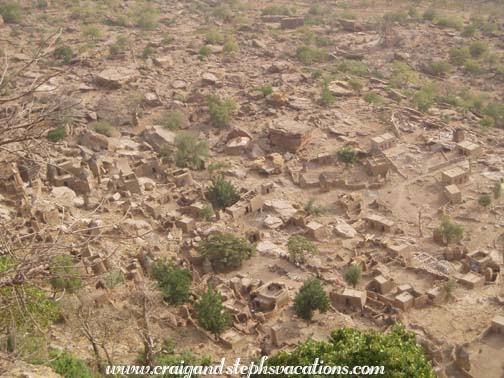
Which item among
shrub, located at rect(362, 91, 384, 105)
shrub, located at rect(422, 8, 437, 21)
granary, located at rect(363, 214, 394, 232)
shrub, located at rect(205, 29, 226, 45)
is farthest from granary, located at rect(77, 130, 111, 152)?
shrub, located at rect(422, 8, 437, 21)

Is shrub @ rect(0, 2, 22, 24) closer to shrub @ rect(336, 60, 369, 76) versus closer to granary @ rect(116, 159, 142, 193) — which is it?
shrub @ rect(336, 60, 369, 76)

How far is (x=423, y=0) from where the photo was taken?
176 ft

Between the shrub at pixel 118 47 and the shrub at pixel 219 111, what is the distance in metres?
9.35

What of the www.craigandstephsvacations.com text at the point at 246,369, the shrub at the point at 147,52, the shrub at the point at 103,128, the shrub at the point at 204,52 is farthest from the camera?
the shrub at the point at 204,52

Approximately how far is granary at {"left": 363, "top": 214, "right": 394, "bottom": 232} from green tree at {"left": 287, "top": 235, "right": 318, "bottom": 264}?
3.20 metres

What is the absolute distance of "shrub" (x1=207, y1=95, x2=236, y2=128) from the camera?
30.7 meters

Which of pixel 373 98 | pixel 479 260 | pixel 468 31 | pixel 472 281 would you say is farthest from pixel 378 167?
pixel 468 31

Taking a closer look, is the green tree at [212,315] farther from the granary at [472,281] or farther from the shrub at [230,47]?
the shrub at [230,47]

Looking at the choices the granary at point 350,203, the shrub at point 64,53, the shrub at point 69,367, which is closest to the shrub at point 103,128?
the shrub at point 64,53

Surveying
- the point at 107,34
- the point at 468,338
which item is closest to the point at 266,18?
the point at 107,34

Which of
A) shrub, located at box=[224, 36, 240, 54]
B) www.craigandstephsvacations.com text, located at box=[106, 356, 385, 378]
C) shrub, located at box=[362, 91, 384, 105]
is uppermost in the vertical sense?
www.craigandstephsvacations.com text, located at box=[106, 356, 385, 378]

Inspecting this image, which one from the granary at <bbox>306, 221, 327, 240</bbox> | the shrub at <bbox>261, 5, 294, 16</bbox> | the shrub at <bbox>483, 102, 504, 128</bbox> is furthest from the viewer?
the shrub at <bbox>261, 5, 294, 16</bbox>

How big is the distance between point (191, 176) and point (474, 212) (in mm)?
10431

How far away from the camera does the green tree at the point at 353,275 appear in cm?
1953
